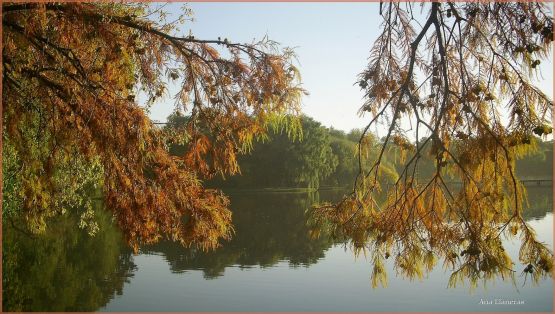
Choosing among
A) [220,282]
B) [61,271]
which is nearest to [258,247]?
[220,282]

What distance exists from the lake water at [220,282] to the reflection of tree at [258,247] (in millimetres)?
33

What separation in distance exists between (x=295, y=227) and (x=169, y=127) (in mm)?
14023

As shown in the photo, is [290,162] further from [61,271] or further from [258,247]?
[61,271]

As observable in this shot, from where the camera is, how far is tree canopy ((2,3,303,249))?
405 centimetres

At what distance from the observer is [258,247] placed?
14.6m

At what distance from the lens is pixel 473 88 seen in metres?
2.96

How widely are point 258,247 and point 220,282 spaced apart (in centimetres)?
426

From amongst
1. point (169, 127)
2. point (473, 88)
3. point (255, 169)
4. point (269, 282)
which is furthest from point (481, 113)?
point (255, 169)

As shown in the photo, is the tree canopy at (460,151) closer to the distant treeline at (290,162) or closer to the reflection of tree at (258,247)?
the reflection of tree at (258,247)

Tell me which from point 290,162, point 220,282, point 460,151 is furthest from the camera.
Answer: point 290,162

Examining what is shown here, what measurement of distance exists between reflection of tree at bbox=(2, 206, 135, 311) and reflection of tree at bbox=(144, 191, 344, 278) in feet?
4.62

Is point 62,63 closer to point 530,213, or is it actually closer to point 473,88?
point 473,88

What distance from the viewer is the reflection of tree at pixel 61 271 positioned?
8633 millimetres

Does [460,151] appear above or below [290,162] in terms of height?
below
